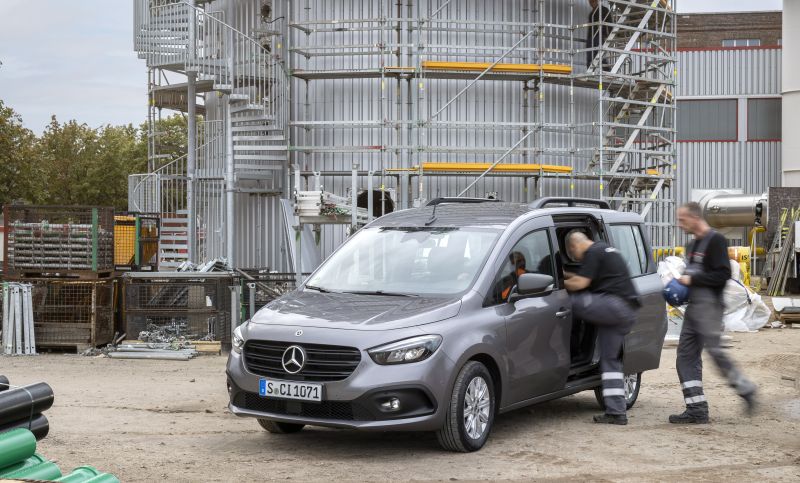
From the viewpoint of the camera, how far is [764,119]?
41438mm

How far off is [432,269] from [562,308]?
132cm

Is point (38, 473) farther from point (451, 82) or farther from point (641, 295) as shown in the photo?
point (451, 82)


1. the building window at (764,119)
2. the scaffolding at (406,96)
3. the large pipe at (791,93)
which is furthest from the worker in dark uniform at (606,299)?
the building window at (764,119)

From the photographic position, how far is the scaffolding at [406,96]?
23.9m

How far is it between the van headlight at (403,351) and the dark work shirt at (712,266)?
3.06 meters

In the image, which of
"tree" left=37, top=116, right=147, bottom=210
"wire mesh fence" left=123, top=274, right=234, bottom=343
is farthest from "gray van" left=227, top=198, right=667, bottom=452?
"tree" left=37, top=116, right=147, bottom=210

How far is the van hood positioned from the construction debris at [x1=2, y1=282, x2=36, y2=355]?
26.9 ft

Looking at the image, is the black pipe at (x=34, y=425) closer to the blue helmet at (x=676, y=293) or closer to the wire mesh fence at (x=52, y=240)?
the blue helmet at (x=676, y=293)

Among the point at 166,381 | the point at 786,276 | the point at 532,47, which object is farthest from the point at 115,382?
the point at 786,276

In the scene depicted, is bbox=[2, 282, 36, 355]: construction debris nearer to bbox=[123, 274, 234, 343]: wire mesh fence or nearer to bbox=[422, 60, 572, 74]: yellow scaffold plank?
bbox=[123, 274, 234, 343]: wire mesh fence

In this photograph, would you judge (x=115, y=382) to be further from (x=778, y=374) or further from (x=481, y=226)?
(x=778, y=374)

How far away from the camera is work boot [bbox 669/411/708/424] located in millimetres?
9836

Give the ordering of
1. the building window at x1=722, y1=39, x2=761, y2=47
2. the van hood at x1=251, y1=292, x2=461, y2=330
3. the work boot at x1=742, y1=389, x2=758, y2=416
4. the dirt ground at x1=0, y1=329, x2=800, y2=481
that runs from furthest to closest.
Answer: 1. the building window at x1=722, y1=39, x2=761, y2=47
2. the work boot at x1=742, y1=389, x2=758, y2=416
3. the van hood at x1=251, y1=292, x2=461, y2=330
4. the dirt ground at x1=0, y1=329, x2=800, y2=481

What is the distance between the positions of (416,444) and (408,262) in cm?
157
